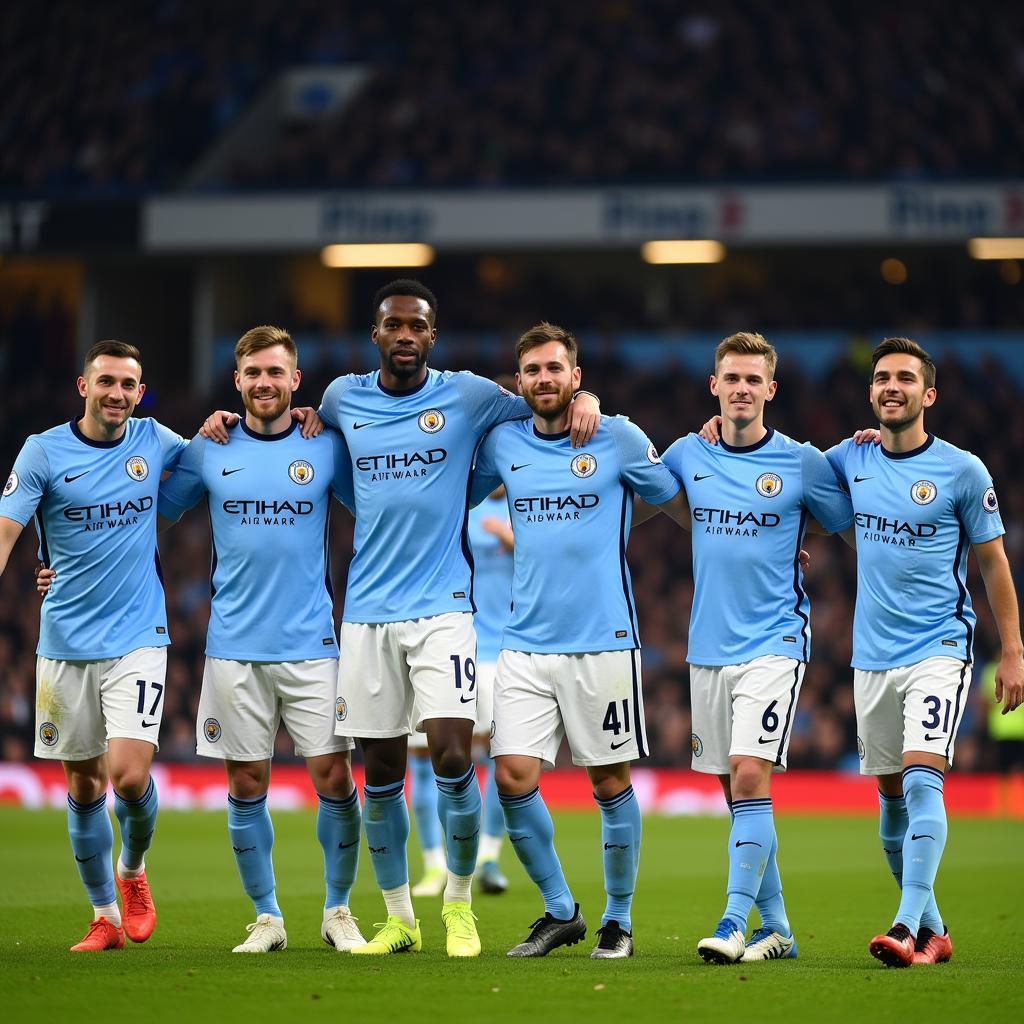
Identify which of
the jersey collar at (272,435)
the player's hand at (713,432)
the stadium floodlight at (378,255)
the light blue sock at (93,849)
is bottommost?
the light blue sock at (93,849)

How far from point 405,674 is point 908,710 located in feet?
7.11

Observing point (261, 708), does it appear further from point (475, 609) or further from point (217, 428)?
point (217, 428)

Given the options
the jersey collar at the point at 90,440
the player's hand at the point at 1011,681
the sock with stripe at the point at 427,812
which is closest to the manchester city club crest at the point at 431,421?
the jersey collar at the point at 90,440

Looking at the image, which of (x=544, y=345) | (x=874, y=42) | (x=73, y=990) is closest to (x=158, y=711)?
(x=73, y=990)

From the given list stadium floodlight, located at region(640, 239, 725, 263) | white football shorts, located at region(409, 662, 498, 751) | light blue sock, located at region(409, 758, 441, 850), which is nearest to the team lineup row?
white football shorts, located at region(409, 662, 498, 751)

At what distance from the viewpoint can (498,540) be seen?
1112cm

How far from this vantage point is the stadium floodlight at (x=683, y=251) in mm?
23700

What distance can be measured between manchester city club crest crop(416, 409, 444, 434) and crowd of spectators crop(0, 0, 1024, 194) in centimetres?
1545

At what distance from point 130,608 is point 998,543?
153 inches

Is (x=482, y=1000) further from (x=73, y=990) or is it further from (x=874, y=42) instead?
(x=874, y=42)

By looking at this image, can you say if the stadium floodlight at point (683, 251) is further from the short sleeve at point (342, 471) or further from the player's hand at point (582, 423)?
the player's hand at point (582, 423)

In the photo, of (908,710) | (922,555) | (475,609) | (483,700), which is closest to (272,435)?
(475,609)

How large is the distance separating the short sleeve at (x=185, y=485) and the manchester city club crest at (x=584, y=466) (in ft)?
5.81

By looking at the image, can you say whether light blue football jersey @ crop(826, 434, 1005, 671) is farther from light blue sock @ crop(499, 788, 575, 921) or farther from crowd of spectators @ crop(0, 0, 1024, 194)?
crowd of spectators @ crop(0, 0, 1024, 194)
